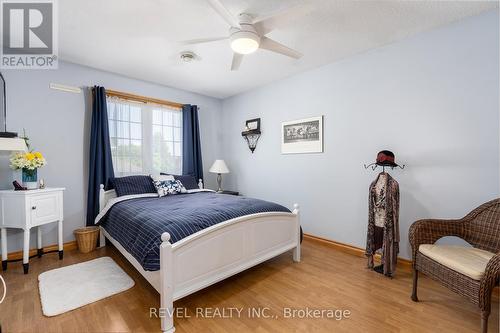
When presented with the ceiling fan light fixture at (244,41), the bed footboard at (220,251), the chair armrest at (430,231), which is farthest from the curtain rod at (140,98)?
the chair armrest at (430,231)

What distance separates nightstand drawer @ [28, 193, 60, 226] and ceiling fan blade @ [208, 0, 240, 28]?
2.67 metres

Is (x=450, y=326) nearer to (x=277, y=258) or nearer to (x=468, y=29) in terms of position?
(x=277, y=258)

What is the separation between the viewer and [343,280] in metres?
2.39

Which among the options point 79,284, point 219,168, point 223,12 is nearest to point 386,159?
point 223,12

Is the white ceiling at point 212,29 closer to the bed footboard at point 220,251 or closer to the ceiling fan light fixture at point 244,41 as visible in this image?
the ceiling fan light fixture at point 244,41

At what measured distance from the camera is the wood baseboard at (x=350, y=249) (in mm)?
Answer: 2645

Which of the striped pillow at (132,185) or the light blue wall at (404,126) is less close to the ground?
the light blue wall at (404,126)

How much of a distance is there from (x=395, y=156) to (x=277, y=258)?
6.10ft

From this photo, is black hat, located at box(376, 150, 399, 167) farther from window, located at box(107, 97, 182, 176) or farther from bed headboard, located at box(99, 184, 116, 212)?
bed headboard, located at box(99, 184, 116, 212)

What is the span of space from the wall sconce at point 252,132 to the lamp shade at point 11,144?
307cm

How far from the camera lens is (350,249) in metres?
3.07

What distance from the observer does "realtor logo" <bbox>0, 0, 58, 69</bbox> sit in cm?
212

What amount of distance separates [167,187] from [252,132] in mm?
1793

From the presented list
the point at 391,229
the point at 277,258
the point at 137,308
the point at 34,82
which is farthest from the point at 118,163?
the point at 391,229
